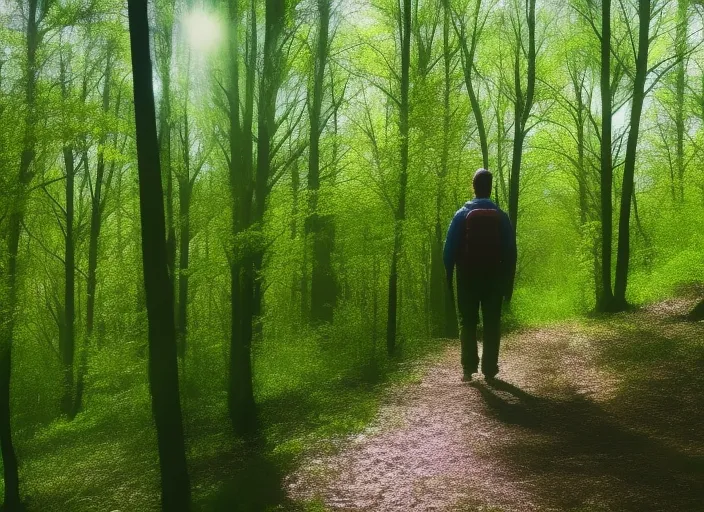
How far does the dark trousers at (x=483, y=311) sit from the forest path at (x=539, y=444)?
1.46 feet

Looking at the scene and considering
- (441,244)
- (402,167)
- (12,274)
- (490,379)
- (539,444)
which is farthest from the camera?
(441,244)

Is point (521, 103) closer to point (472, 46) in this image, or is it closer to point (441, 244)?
point (472, 46)

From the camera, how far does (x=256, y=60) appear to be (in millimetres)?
8727

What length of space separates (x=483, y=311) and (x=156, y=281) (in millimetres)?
3681

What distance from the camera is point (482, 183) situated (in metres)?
5.66

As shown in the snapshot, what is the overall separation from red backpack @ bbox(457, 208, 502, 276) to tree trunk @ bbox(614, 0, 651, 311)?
808 centimetres

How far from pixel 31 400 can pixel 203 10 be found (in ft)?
57.2

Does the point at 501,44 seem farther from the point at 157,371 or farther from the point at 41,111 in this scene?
the point at 157,371

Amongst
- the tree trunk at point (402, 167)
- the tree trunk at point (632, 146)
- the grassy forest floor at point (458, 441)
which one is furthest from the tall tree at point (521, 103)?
the grassy forest floor at point (458, 441)

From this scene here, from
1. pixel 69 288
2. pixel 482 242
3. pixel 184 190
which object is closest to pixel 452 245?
pixel 482 242

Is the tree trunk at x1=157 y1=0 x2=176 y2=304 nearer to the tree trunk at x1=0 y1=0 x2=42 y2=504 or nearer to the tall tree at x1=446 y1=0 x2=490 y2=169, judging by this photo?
the tree trunk at x1=0 y1=0 x2=42 y2=504

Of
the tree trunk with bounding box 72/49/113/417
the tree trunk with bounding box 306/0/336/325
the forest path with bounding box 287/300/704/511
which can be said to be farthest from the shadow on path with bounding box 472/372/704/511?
the tree trunk with bounding box 72/49/113/417

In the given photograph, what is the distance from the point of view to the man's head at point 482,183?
18.5 ft

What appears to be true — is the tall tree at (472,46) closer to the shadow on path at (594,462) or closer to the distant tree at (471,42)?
the distant tree at (471,42)
